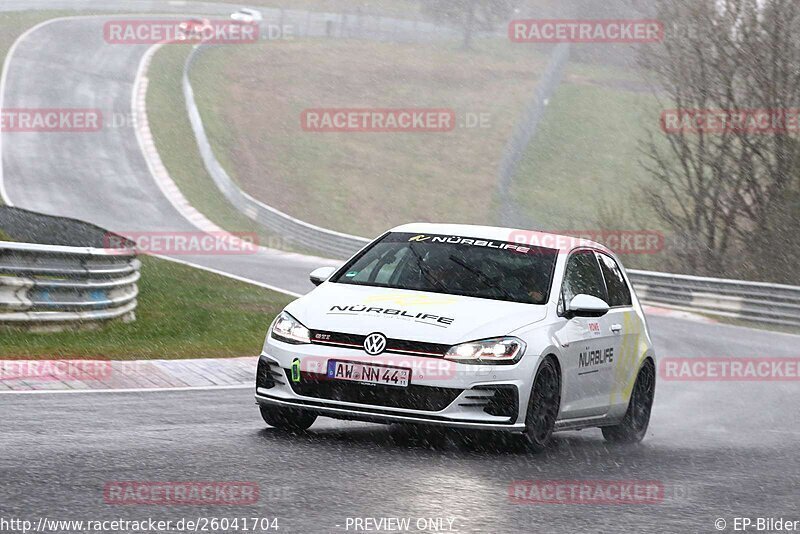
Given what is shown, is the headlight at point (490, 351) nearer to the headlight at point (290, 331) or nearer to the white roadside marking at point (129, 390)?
the headlight at point (290, 331)

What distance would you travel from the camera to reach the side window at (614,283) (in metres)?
10.5

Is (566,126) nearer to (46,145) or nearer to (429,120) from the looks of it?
(429,120)

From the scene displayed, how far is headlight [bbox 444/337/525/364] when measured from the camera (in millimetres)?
8312

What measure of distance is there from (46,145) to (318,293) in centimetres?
4121

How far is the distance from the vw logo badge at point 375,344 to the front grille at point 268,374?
2.06ft

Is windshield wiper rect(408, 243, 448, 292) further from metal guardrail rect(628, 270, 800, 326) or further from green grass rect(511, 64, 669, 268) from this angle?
green grass rect(511, 64, 669, 268)

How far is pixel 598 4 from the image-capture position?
92750 millimetres

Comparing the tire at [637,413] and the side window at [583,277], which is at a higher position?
the side window at [583,277]

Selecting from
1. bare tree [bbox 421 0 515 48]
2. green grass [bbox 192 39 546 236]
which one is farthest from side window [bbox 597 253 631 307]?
bare tree [bbox 421 0 515 48]

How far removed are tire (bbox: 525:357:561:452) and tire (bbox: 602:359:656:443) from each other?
5.26 ft

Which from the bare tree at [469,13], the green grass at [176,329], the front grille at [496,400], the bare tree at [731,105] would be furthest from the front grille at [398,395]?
the bare tree at [469,13]

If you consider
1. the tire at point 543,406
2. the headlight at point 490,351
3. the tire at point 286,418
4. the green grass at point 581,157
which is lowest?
the green grass at point 581,157

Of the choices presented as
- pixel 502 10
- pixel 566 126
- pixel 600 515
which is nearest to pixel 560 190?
pixel 566 126

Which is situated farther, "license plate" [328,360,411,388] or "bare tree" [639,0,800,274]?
"bare tree" [639,0,800,274]
